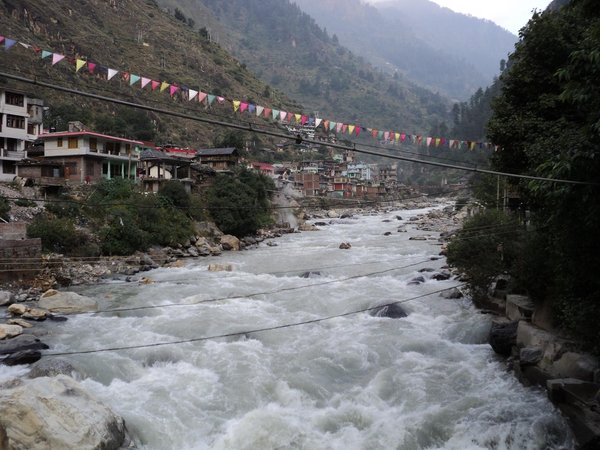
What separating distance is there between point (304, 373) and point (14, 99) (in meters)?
28.6

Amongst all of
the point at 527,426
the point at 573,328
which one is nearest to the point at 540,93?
the point at 573,328

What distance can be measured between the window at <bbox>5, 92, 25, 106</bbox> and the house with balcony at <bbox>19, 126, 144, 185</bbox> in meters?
2.67

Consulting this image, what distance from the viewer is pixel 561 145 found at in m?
7.75

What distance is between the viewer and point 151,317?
14.8 meters

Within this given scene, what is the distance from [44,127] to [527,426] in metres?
45.7

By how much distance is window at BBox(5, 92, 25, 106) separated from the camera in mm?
29422

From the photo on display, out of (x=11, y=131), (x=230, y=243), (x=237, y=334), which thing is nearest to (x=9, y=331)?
(x=237, y=334)

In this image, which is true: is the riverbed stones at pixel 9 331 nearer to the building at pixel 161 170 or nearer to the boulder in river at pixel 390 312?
the boulder in river at pixel 390 312

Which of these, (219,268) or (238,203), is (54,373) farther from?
(238,203)

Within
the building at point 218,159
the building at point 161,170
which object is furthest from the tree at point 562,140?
the building at point 218,159

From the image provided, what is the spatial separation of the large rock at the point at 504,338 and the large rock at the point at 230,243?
20318 millimetres

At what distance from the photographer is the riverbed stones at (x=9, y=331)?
12.0 m

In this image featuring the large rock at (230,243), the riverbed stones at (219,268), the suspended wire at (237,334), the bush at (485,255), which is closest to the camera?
the suspended wire at (237,334)

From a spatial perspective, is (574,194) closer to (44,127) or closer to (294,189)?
(44,127)
